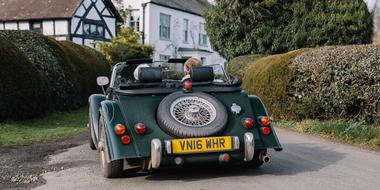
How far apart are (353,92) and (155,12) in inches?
1237

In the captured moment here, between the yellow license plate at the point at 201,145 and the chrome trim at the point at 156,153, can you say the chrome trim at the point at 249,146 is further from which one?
the chrome trim at the point at 156,153

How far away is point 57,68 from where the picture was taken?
15.7 metres

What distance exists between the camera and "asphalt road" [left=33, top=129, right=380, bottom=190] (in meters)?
5.74

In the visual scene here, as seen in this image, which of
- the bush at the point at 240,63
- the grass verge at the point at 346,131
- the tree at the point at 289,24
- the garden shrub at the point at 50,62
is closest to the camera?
the grass verge at the point at 346,131

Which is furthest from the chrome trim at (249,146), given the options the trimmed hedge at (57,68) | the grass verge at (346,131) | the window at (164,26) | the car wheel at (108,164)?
the window at (164,26)

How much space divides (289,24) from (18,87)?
1185 centimetres

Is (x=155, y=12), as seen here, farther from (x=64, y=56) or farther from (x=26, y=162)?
(x=26, y=162)

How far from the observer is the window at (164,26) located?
4159cm

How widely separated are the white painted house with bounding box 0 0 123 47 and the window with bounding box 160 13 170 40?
554 centimetres

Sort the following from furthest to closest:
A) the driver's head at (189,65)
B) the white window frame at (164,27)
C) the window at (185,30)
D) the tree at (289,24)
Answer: the window at (185,30) → the white window frame at (164,27) → the tree at (289,24) → the driver's head at (189,65)

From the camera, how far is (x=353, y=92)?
10445 mm

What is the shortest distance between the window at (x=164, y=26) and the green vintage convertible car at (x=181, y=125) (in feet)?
116

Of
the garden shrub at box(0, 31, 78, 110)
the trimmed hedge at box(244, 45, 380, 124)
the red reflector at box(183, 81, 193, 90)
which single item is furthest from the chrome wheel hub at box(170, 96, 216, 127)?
the garden shrub at box(0, 31, 78, 110)

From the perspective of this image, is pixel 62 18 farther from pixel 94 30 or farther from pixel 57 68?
pixel 57 68
